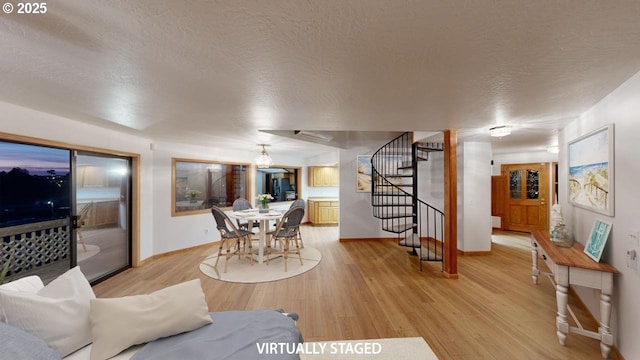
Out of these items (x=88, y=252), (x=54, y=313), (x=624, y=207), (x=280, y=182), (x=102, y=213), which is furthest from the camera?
(x=280, y=182)

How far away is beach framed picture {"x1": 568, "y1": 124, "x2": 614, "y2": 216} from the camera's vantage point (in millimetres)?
1969

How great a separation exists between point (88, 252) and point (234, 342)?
3.39 meters

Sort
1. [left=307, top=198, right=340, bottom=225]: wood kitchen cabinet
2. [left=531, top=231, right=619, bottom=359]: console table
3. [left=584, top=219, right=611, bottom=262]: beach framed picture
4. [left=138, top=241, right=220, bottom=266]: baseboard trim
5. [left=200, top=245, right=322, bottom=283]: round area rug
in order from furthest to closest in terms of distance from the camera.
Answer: [left=307, top=198, right=340, bottom=225]: wood kitchen cabinet < [left=138, top=241, right=220, bottom=266]: baseboard trim < [left=200, top=245, right=322, bottom=283]: round area rug < [left=584, top=219, right=611, bottom=262]: beach framed picture < [left=531, top=231, right=619, bottom=359]: console table

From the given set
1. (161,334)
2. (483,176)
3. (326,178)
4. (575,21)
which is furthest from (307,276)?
(326,178)

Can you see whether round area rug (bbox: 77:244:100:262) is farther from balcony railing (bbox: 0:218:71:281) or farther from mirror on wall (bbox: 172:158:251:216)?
mirror on wall (bbox: 172:158:251:216)

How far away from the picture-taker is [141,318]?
1.29m

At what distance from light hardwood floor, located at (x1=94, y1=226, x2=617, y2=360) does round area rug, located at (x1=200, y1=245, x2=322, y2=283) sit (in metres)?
0.15

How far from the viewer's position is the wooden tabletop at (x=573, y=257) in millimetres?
1868

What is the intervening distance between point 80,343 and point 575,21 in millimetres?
3012

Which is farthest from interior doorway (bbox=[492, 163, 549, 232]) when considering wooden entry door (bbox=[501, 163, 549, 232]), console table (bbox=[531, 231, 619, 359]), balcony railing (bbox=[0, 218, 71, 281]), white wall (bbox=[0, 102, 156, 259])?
balcony railing (bbox=[0, 218, 71, 281])

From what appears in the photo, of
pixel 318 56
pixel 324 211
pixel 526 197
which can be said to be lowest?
pixel 324 211

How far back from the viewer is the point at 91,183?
3.20m

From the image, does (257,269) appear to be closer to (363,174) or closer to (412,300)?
(412,300)

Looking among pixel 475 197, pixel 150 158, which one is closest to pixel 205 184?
pixel 150 158
